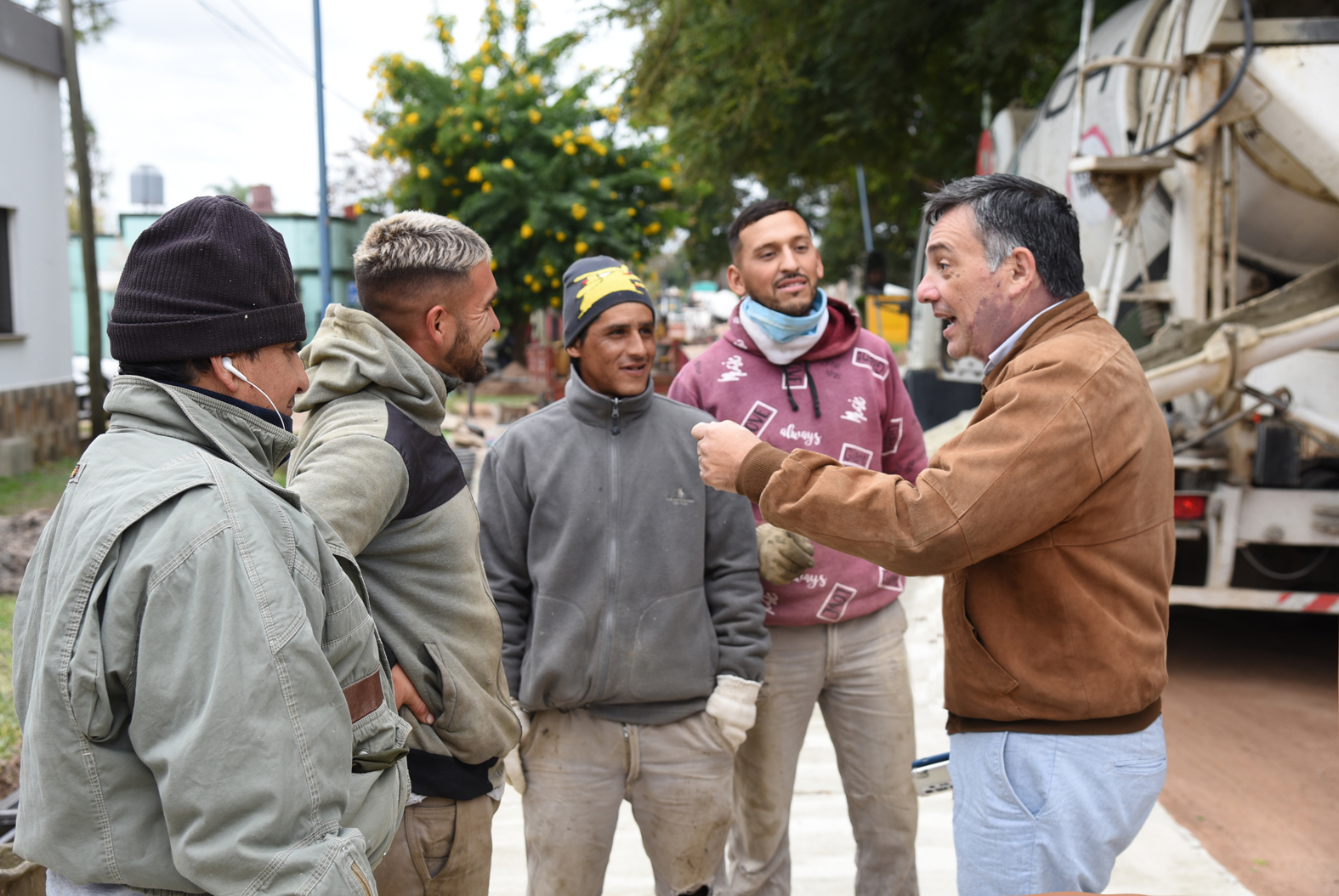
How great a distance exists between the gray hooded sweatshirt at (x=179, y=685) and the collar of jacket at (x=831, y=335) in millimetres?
1981

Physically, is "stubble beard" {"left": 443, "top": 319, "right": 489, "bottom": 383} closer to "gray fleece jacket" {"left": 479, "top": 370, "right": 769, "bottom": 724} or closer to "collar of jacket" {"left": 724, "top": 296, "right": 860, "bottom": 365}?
"gray fleece jacket" {"left": 479, "top": 370, "right": 769, "bottom": 724}

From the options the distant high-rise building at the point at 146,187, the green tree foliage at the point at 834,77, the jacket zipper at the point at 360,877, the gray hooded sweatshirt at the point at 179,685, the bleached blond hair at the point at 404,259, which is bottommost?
the jacket zipper at the point at 360,877

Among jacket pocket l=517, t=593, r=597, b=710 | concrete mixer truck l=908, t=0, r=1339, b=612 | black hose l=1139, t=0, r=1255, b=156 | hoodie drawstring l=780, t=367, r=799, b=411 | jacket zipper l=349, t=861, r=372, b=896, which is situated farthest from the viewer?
concrete mixer truck l=908, t=0, r=1339, b=612

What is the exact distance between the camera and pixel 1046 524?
1902 mm

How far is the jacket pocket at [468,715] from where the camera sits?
1996mm

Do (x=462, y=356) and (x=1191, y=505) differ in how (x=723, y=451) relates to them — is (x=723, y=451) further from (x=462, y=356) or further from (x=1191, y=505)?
(x=1191, y=505)

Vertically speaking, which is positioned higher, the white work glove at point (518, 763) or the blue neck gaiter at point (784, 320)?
the blue neck gaiter at point (784, 320)

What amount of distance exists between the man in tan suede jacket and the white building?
11332 millimetres

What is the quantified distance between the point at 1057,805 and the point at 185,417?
1666mm

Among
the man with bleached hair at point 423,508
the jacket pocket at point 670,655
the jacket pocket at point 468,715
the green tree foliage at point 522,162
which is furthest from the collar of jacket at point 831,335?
the green tree foliage at point 522,162

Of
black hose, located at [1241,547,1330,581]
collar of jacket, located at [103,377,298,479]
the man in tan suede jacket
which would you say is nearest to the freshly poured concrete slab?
the man in tan suede jacket

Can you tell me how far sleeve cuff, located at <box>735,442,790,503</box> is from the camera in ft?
7.02

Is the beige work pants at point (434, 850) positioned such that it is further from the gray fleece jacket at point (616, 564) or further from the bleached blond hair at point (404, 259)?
the bleached blond hair at point (404, 259)

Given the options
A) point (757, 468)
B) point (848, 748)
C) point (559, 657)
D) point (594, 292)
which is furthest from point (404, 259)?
point (848, 748)
